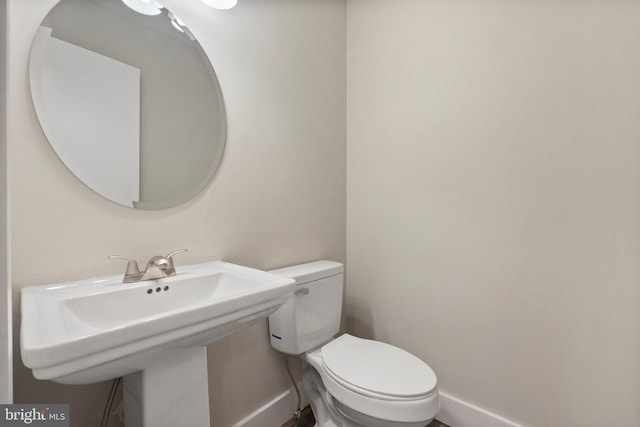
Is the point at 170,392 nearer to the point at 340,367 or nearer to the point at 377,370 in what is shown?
the point at 340,367

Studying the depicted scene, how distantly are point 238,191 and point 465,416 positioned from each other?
1474 mm

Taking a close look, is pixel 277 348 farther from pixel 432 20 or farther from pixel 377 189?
pixel 432 20

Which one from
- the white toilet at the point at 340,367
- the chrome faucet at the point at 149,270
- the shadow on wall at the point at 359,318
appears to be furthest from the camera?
the shadow on wall at the point at 359,318

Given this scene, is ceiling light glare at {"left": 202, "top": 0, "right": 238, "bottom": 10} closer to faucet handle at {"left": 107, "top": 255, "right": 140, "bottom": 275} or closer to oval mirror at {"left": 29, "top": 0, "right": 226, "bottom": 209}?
oval mirror at {"left": 29, "top": 0, "right": 226, "bottom": 209}

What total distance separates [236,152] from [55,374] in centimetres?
91

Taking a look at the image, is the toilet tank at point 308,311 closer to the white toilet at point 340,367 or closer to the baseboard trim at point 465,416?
the white toilet at point 340,367

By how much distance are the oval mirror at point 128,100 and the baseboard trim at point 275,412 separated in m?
0.97

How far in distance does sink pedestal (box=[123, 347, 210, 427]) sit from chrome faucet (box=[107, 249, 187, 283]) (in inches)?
9.6

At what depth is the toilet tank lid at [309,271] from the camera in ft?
4.05

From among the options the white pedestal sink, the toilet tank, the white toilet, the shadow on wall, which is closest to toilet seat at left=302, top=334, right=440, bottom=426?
the white toilet

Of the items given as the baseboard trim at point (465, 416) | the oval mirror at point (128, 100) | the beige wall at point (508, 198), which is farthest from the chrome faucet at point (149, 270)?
the baseboard trim at point (465, 416)

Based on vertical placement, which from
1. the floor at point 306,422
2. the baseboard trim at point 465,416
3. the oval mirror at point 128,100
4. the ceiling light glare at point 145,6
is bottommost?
the floor at point 306,422

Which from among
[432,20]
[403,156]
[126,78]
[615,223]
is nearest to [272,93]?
[126,78]

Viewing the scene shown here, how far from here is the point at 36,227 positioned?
0.77 metres
